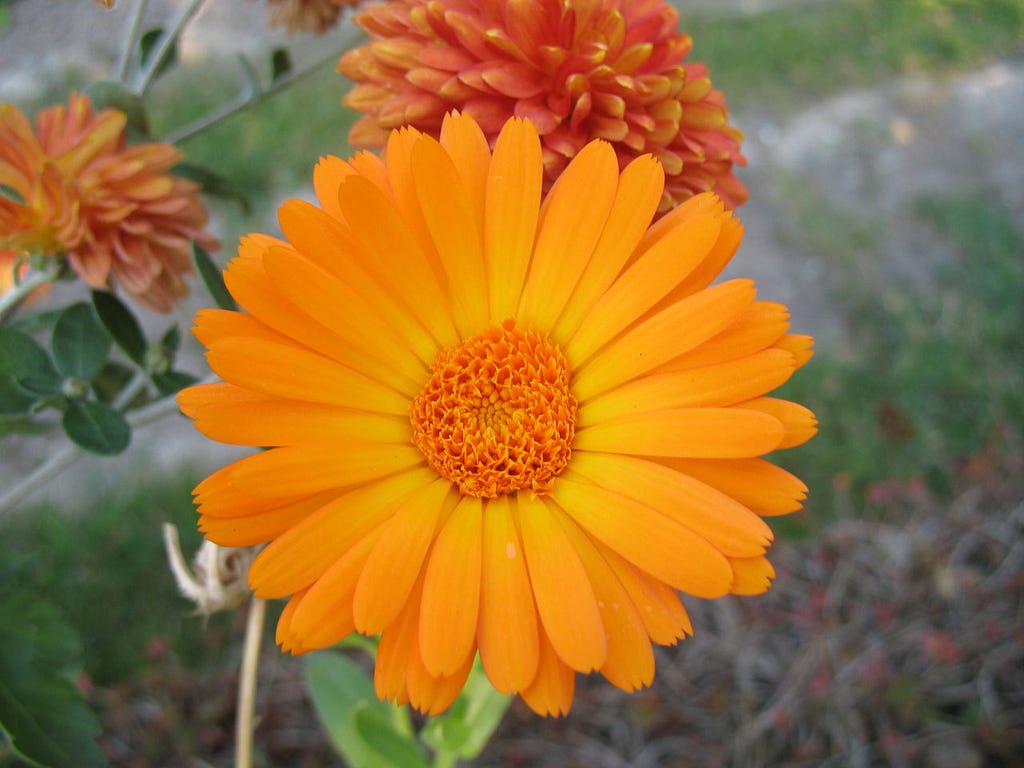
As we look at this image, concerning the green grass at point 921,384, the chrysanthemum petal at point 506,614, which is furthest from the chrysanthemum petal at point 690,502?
the green grass at point 921,384

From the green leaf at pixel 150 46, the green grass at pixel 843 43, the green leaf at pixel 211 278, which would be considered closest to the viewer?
the green leaf at pixel 211 278

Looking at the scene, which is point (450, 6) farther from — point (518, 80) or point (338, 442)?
point (338, 442)

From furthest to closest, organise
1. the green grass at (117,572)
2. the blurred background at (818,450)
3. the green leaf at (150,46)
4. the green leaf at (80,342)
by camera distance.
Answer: the green grass at (117,572) → the blurred background at (818,450) → the green leaf at (150,46) → the green leaf at (80,342)

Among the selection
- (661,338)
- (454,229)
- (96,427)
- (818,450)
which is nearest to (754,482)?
(661,338)

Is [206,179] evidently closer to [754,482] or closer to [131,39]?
[131,39]

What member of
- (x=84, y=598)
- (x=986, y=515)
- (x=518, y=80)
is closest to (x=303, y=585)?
(x=518, y=80)

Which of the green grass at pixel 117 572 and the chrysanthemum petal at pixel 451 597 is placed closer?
the chrysanthemum petal at pixel 451 597

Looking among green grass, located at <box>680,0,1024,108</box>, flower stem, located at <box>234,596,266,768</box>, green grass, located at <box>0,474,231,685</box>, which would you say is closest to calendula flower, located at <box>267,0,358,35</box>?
flower stem, located at <box>234,596,266,768</box>

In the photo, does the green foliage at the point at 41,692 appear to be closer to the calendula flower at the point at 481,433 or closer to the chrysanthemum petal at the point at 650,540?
the calendula flower at the point at 481,433
